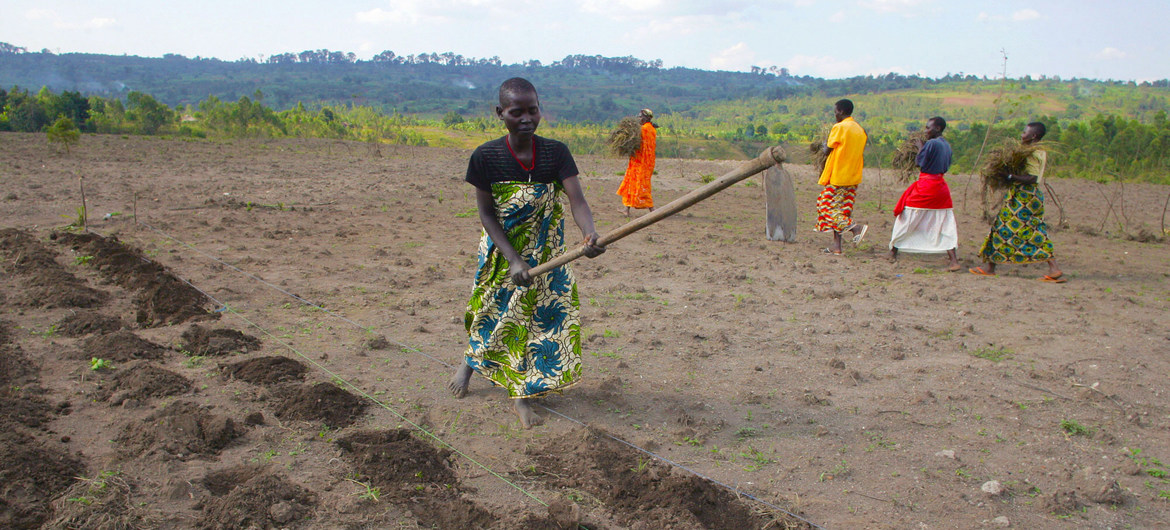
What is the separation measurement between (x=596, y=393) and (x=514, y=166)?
4.50 feet

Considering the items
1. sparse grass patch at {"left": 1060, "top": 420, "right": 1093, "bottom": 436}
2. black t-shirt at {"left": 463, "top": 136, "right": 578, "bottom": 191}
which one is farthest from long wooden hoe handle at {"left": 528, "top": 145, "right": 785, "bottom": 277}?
sparse grass patch at {"left": 1060, "top": 420, "right": 1093, "bottom": 436}

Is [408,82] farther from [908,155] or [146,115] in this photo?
[908,155]

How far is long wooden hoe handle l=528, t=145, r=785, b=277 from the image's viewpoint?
8.43ft

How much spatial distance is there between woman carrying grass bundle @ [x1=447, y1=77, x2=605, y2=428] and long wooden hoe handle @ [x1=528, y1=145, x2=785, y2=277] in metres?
0.12

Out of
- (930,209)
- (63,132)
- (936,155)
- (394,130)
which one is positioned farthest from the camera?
(394,130)

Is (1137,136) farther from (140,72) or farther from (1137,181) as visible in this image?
(140,72)

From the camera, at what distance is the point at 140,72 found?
147 metres

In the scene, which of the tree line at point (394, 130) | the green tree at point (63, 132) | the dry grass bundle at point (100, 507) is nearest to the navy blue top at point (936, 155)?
the dry grass bundle at point (100, 507)

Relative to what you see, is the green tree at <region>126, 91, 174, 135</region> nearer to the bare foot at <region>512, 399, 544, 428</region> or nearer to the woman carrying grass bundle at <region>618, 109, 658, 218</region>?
the woman carrying grass bundle at <region>618, 109, 658, 218</region>

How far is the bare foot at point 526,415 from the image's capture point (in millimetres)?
3496

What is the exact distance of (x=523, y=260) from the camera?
3.43 m

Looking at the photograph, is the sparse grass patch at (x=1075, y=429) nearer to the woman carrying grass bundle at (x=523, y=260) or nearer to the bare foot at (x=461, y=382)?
the woman carrying grass bundle at (x=523, y=260)

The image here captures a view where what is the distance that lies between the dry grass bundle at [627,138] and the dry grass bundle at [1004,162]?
4.53 metres

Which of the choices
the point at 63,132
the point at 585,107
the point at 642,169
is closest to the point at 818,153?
the point at 642,169
